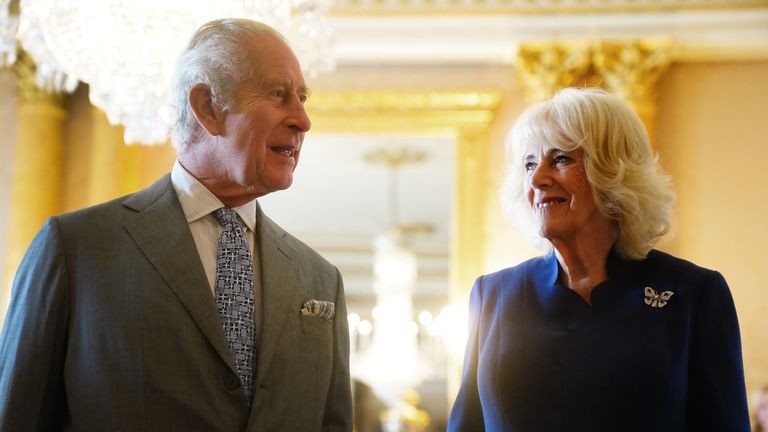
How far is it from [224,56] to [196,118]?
13 cm

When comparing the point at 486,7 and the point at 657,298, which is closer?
the point at 657,298

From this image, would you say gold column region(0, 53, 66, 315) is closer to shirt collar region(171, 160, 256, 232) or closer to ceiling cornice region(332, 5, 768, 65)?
ceiling cornice region(332, 5, 768, 65)

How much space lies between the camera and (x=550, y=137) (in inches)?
81.5

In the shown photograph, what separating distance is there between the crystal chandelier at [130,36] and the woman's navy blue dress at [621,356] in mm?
1607

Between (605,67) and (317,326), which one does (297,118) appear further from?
(605,67)

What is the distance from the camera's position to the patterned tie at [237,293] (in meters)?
1.79

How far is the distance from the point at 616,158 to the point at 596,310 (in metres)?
0.32

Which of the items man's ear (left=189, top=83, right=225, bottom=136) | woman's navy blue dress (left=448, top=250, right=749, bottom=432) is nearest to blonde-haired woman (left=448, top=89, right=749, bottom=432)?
woman's navy blue dress (left=448, top=250, right=749, bottom=432)

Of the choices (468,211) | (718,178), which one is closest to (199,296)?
(468,211)

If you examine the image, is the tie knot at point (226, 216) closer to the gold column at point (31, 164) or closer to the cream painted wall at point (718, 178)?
the cream painted wall at point (718, 178)

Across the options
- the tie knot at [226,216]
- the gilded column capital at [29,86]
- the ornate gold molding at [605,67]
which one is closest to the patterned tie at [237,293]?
the tie knot at [226,216]

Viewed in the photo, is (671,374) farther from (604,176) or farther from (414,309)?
(414,309)

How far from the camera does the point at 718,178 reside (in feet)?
17.3

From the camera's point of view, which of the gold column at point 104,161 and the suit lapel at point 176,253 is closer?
the suit lapel at point 176,253
